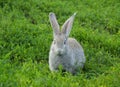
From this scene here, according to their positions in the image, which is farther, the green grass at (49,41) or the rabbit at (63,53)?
the rabbit at (63,53)

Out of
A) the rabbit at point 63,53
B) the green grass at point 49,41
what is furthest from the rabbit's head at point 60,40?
the green grass at point 49,41

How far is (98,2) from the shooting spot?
37.6 ft

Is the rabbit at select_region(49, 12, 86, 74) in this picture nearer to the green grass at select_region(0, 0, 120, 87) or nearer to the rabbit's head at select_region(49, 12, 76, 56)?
the rabbit's head at select_region(49, 12, 76, 56)

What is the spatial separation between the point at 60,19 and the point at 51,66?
3210 mm

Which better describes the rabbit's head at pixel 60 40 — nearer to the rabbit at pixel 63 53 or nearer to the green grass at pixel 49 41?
the rabbit at pixel 63 53

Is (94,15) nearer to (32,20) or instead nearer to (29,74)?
(32,20)

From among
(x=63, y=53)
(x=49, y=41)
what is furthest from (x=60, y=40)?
(x=49, y=41)

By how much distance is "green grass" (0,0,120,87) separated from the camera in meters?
5.57

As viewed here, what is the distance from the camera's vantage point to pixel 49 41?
786 centimetres

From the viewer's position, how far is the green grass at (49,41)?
18.3ft

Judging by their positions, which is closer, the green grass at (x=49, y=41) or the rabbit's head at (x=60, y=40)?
the green grass at (x=49, y=41)

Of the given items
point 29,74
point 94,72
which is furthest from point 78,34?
point 29,74

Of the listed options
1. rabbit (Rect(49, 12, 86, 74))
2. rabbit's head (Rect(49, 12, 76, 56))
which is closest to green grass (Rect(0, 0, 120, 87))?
rabbit (Rect(49, 12, 86, 74))

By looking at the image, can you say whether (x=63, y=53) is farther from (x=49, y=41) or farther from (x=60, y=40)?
(x=49, y=41)
